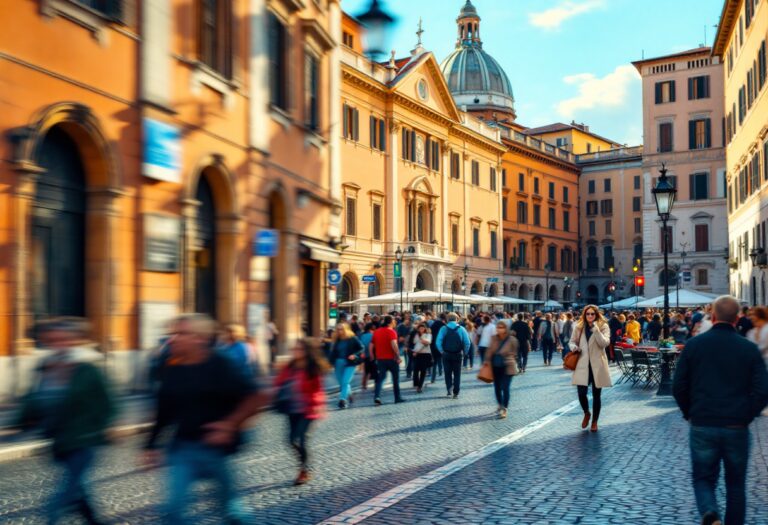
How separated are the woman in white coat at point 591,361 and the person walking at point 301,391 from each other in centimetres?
478

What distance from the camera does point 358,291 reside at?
4931cm

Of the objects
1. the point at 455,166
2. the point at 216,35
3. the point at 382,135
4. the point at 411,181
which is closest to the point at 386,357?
the point at 216,35

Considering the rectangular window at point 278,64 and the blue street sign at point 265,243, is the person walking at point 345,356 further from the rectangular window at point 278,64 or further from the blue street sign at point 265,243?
the rectangular window at point 278,64

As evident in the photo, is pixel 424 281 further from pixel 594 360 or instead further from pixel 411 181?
pixel 594 360

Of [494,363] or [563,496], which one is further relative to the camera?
[494,363]

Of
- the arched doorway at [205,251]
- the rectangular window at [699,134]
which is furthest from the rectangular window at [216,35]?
the rectangular window at [699,134]

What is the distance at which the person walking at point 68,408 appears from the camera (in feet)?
19.5

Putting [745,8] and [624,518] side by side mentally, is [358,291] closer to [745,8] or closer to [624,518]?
[745,8]

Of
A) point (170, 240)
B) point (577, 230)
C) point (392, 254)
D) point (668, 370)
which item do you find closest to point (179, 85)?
point (170, 240)

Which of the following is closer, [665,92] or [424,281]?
[424,281]

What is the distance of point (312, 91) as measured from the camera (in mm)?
25516

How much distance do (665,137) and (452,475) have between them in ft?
204

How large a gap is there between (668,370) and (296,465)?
34.9 feet

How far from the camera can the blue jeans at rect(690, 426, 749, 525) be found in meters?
6.10
